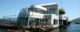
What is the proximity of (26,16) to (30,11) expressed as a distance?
0.93 ft

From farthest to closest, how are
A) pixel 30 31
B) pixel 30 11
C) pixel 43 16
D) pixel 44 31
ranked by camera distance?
pixel 43 16
pixel 30 11
pixel 44 31
pixel 30 31

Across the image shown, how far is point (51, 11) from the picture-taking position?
6887 mm

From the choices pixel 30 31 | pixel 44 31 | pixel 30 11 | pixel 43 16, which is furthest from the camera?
pixel 43 16

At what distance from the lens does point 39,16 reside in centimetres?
645

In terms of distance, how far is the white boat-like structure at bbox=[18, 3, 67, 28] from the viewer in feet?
20.0

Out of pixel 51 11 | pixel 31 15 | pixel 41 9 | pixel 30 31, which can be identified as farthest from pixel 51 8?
pixel 30 31

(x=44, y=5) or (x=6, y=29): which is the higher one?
(x=44, y=5)

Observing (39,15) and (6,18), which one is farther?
(39,15)

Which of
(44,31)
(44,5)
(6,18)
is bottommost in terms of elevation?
(44,31)

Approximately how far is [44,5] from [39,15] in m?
0.48

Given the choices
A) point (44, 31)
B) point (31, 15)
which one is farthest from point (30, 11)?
point (44, 31)

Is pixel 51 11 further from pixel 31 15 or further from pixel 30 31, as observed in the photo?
pixel 30 31

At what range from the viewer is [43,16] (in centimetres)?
657

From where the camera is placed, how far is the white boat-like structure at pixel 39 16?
240 inches
